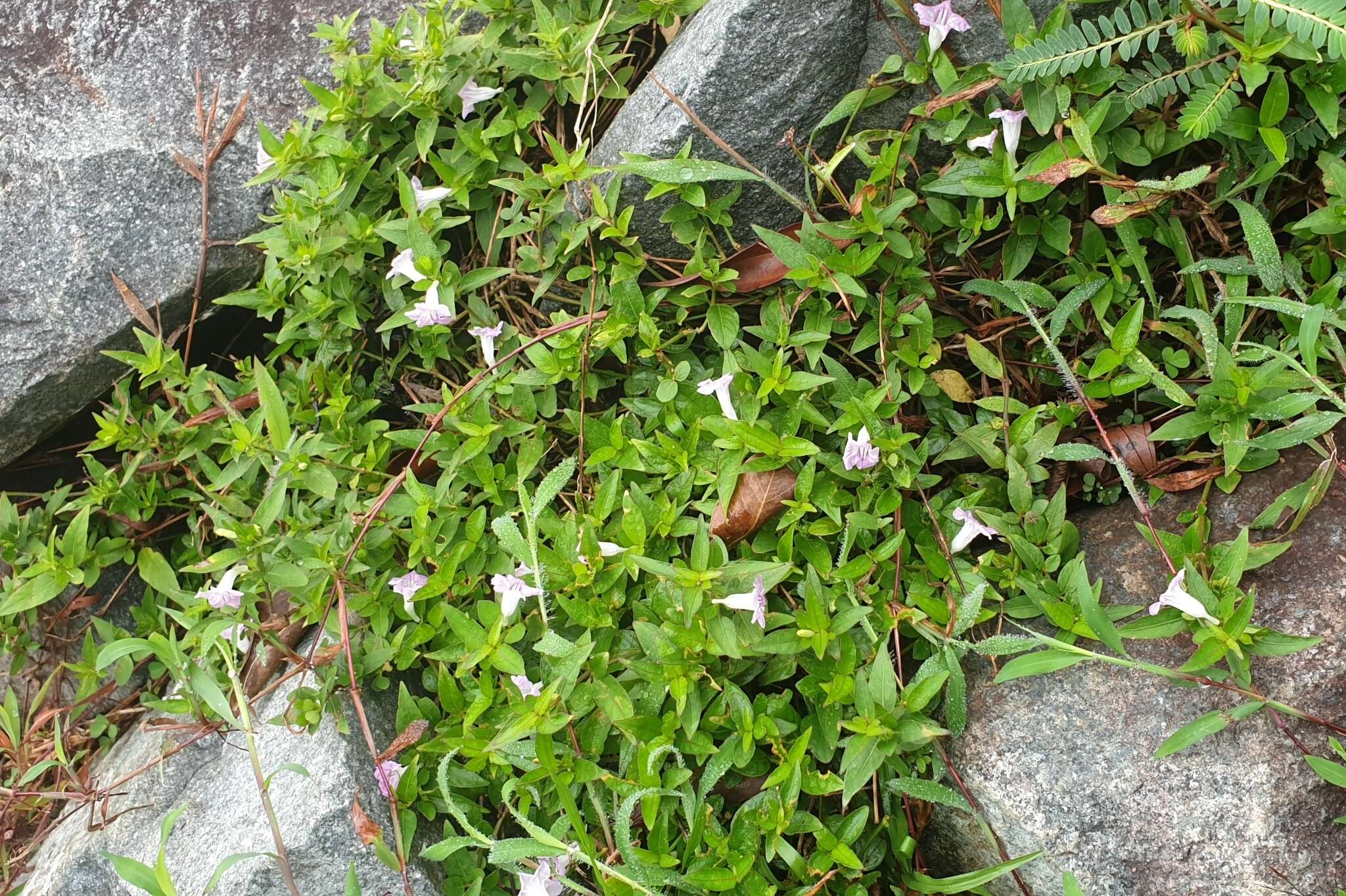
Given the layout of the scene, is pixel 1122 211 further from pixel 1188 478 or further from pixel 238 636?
pixel 238 636

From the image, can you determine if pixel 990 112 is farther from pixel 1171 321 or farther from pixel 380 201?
pixel 380 201

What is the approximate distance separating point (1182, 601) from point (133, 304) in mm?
3101

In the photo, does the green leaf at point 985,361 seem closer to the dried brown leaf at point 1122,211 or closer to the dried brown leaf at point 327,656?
the dried brown leaf at point 1122,211

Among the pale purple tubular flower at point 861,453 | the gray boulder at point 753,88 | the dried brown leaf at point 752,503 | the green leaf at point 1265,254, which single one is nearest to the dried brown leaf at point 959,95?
the gray boulder at point 753,88

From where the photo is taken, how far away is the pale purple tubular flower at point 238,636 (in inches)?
106

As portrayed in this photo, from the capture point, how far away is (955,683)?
2223mm

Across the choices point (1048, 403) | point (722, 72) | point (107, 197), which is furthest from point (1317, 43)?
point (107, 197)

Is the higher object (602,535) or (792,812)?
(602,535)

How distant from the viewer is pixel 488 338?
2781 mm

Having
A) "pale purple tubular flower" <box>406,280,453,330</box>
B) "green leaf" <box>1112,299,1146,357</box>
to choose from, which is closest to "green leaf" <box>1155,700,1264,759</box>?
"green leaf" <box>1112,299,1146,357</box>

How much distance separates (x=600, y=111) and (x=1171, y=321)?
68.8 inches

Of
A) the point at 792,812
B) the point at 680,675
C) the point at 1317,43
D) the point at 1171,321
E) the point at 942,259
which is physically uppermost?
the point at 1317,43

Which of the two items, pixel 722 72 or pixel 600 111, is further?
pixel 600 111

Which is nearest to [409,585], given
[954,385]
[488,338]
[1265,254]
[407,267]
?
[488,338]
